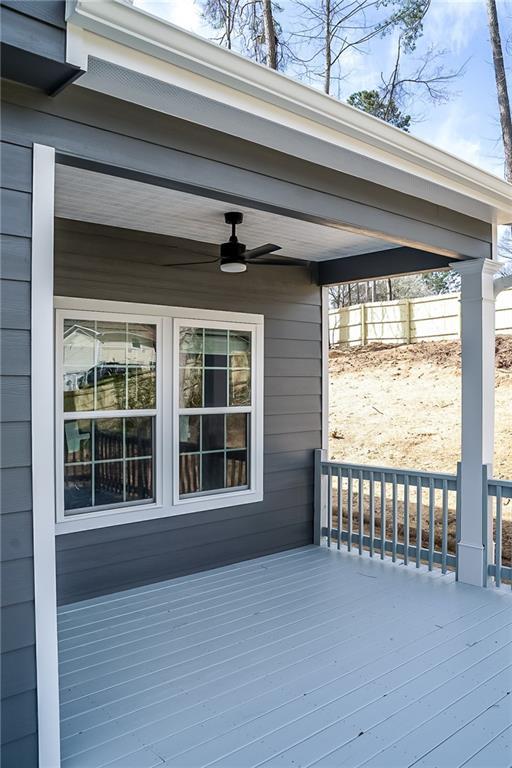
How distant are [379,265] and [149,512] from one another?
2.80m

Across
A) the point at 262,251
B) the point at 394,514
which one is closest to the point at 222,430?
the point at 394,514

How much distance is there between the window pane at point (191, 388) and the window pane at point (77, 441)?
A: 0.82 metres

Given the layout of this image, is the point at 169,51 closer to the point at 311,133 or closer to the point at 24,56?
the point at 24,56

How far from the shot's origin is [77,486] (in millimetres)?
4152

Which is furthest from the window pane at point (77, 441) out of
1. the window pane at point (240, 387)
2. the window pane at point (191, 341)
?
the window pane at point (240, 387)

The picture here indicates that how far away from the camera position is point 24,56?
78.2 inches

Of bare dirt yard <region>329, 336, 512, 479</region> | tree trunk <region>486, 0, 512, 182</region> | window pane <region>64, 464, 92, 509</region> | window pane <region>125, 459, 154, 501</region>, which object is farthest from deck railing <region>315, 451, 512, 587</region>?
tree trunk <region>486, 0, 512, 182</region>

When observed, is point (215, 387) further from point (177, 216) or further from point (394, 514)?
point (394, 514)

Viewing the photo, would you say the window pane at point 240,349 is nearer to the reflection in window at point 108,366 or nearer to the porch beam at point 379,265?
the reflection in window at point 108,366

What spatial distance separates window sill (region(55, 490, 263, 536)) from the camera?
13.3 feet

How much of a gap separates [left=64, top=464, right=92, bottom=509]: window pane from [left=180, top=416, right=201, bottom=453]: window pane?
0.81 metres

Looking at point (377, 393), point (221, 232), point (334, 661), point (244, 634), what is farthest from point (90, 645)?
point (377, 393)

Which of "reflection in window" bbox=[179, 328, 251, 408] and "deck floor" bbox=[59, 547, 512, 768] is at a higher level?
"reflection in window" bbox=[179, 328, 251, 408]

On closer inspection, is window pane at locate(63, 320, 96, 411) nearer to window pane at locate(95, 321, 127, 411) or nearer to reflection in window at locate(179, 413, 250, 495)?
window pane at locate(95, 321, 127, 411)
